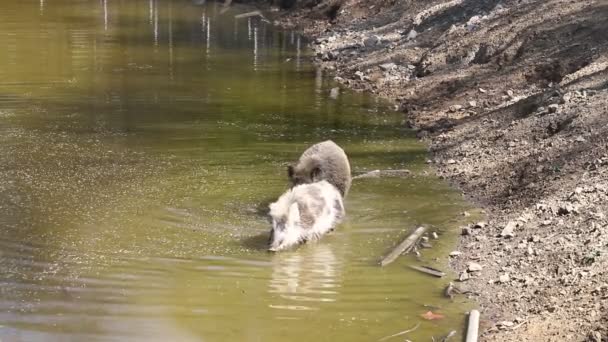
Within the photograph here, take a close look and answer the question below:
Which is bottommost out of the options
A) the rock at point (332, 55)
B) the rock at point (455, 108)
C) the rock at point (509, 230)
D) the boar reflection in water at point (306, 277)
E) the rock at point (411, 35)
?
the boar reflection in water at point (306, 277)

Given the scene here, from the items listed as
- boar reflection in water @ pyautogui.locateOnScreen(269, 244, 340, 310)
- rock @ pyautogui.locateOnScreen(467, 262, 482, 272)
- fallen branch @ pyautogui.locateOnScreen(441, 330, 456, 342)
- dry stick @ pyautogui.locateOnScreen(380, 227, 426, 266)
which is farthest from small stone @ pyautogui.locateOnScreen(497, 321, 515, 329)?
dry stick @ pyautogui.locateOnScreen(380, 227, 426, 266)

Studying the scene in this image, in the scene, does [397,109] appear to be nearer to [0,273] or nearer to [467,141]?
[467,141]

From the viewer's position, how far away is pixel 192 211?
1228 centimetres

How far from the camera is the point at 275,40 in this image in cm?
3041

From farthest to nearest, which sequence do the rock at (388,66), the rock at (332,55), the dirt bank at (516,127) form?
the rock at (332,55), the rock at (388,66), the dirt bank at (516,127)

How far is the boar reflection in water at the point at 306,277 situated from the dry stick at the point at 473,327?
1.46 m

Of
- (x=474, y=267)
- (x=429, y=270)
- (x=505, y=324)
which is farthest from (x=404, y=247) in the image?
(x=505, y=324)

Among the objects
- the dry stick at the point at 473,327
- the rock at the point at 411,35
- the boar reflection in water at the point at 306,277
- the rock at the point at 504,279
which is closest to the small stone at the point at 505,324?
the dry stick at the point at 473,327

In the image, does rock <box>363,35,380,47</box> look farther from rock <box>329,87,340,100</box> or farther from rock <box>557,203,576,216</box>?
rock <box>557,203,576,216</box>

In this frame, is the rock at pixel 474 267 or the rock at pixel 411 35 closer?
the rock at pixel 474 267

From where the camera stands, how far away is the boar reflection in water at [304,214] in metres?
11.1

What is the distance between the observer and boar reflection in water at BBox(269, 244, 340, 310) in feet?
31.8

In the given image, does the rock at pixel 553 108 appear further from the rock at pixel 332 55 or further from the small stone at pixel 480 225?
the rock at pixel 332 55

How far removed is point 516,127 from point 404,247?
16.3 feet
